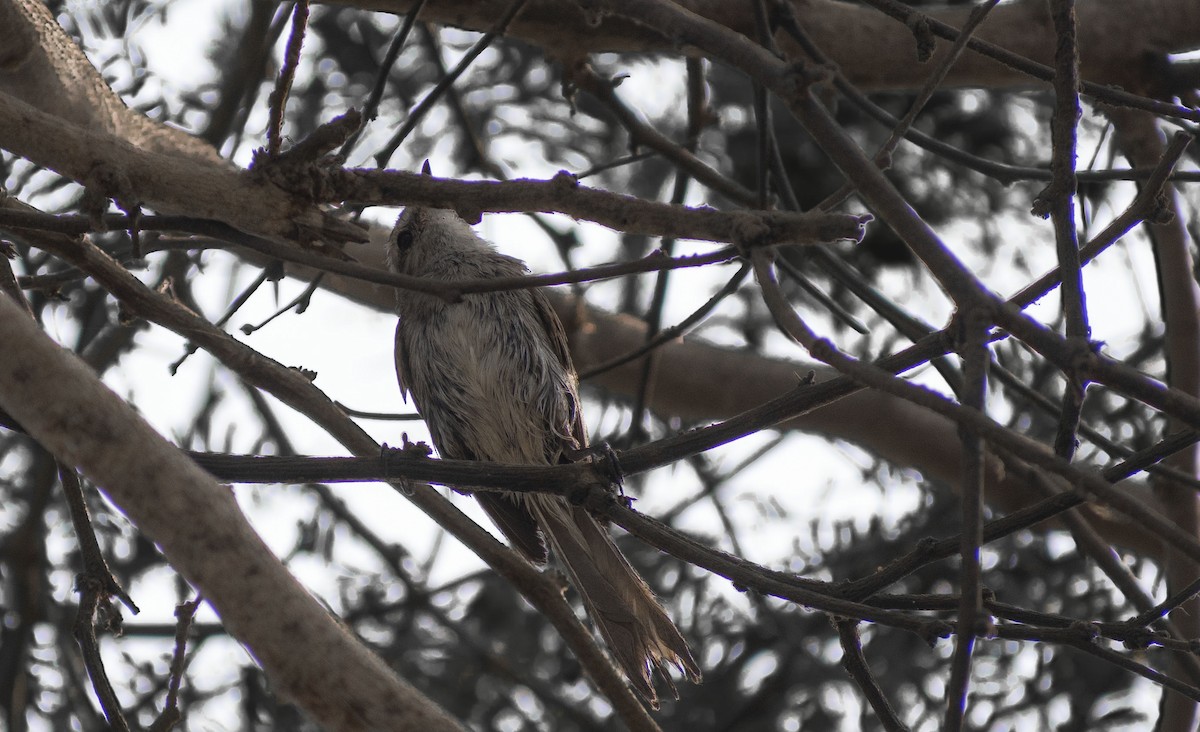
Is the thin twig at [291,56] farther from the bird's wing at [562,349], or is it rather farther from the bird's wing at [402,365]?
the bird's wing at [402,365]

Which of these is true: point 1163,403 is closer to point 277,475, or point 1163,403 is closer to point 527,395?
point 277,475

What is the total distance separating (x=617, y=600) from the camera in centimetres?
368

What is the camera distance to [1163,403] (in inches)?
66.3

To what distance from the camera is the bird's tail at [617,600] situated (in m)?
3.50

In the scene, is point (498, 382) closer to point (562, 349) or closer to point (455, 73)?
point (562, 349)

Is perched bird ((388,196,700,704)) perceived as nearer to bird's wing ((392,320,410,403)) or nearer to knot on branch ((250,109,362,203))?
bird's wing ((392,320,410,403))

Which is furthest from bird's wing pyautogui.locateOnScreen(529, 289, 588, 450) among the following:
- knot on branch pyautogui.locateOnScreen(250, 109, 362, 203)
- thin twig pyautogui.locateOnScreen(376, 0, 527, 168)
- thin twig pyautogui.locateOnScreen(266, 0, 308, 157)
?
thin twig pyautogui.locateOnScreen(266, 0, 308, 157)

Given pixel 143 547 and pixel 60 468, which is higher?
pixel 143 547

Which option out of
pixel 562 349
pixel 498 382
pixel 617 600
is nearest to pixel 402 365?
pixel 498 382

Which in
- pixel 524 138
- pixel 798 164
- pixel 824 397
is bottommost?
pixel 824 397

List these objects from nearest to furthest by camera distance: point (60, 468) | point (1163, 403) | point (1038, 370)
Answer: point (1163, 403)
point (60, 468)
point (1038, 370)

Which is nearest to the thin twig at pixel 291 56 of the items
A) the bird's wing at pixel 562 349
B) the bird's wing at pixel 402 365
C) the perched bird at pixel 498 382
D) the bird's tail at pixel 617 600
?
the bird's tail at pixel 617 600

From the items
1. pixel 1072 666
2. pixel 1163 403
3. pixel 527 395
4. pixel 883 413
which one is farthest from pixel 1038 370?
pixel 1163 403

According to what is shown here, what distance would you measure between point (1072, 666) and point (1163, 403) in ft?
14.0
